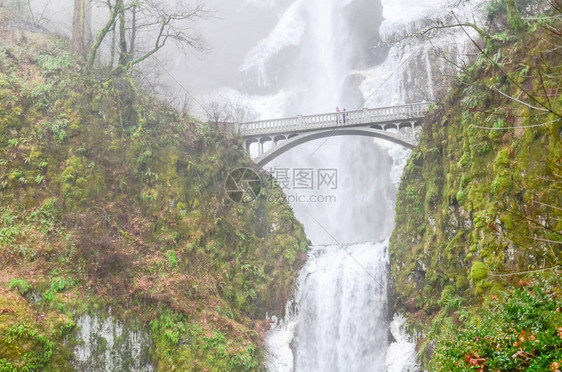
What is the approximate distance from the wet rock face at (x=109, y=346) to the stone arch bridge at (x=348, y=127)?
11.8 m

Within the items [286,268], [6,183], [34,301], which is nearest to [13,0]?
[6,183]

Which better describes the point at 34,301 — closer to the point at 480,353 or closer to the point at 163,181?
the point at 163,181

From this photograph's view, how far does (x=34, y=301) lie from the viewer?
41.2 ft

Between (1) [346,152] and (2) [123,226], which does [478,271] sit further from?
(1) [346,152]

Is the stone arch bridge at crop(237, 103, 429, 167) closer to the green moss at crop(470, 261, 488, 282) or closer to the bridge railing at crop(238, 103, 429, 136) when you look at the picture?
the bridge railing at crop(238, 103, 429, 136)

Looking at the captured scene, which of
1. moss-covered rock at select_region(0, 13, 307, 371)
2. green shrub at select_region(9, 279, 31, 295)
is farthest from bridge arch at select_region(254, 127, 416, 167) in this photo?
green shrub at select_region(9, 279, 31, 295)

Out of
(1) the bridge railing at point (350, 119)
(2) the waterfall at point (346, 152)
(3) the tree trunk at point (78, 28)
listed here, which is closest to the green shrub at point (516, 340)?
(2) the waterfall at point (346, 152)

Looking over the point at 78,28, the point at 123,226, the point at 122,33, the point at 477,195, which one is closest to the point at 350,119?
the point at 477,195

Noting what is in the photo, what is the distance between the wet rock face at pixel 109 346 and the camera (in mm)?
12819
